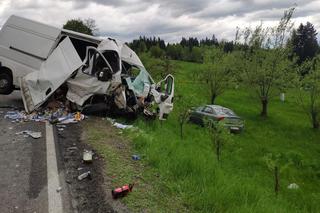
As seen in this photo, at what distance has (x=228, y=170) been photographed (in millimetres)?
9602

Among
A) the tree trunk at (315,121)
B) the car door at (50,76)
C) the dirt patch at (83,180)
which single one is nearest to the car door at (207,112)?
the tree trunk at (315,121)

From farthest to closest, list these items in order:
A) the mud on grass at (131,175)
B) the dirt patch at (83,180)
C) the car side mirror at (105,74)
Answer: the car side mirror at (105,74) < the mud on grass at (131,175) < the dirt patch at (83,180)

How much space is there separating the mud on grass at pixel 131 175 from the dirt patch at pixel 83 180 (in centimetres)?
14

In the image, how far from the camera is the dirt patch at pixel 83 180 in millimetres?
4309

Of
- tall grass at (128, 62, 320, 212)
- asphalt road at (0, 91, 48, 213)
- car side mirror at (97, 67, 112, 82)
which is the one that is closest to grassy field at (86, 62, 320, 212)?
tall grass at (128, 62, 320, 212)

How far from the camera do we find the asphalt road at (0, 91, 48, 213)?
14.0 ft

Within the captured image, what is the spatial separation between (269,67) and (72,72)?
18.8 meters

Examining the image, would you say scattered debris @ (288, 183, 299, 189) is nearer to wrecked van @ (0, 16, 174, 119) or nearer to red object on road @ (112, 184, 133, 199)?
wrecked van @ (0, 16, 174, 119)

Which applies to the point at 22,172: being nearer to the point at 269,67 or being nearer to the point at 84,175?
the point at 84,175

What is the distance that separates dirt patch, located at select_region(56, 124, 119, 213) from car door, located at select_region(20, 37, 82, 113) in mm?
3241

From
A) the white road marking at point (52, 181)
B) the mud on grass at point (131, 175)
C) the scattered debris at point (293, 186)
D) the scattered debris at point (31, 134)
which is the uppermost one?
the scattered debris at point (31, 134)

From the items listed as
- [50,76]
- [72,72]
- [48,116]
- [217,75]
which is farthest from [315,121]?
[48,116]

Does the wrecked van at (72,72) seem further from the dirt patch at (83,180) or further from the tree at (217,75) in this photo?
the tree at (217,75)

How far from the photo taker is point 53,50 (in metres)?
11.5
